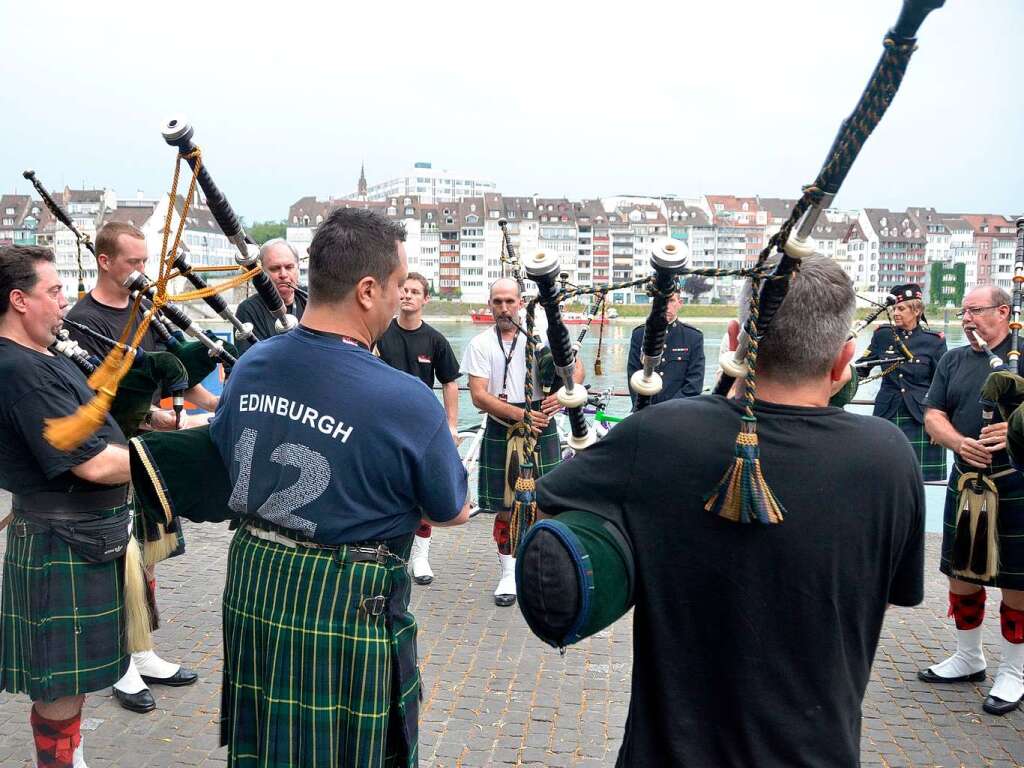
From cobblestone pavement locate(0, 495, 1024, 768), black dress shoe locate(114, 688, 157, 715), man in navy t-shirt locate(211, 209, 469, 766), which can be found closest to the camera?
man in navy t-shirt locate(211, 209, 469, 766)

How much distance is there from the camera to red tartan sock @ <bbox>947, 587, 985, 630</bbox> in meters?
4.16

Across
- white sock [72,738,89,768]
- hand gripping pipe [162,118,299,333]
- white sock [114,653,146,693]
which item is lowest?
white sock [114,653,146,693]

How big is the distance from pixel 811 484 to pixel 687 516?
8.6 inches

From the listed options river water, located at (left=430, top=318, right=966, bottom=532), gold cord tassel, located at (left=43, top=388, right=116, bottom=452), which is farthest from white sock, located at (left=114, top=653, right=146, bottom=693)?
river water, located at (left=430, top=318, right=966, bottom=532)

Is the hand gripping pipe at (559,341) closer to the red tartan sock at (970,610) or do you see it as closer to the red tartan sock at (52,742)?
the red tartan sock at (52,742)

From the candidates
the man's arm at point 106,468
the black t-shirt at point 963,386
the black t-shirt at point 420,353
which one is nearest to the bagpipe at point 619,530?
the man's arm at point 106,468

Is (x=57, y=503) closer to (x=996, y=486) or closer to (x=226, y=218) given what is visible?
(x=226, y=218)

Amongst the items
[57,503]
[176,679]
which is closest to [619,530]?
[57,503]

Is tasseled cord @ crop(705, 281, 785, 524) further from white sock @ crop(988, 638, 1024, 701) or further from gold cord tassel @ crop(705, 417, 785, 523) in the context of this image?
white sock @ crop(988, 638, 1024, 701)

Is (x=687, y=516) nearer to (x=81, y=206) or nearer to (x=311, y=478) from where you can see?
(x=311, y=478)

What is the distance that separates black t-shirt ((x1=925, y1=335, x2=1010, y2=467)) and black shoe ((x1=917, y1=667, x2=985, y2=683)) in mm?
1166

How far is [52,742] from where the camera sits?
2.91 metres

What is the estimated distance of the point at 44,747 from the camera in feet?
9.52

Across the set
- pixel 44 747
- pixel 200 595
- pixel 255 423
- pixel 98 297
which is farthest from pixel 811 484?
pixel 200 595
